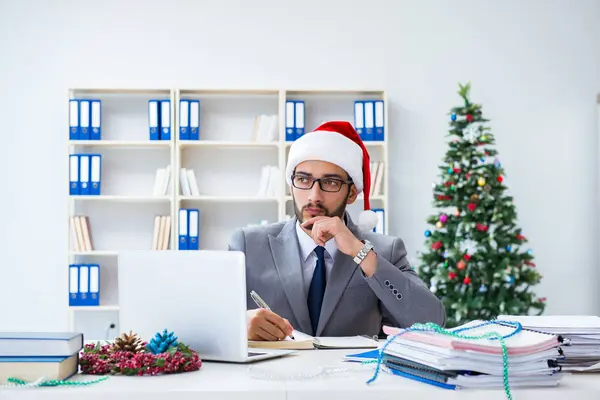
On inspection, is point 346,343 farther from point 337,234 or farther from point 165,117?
point 165,117

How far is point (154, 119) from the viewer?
5258 millimetres

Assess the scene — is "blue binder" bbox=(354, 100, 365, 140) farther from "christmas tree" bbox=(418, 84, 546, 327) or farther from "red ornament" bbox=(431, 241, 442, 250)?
"red ornament" bbox=(431, 241, 442, 250)

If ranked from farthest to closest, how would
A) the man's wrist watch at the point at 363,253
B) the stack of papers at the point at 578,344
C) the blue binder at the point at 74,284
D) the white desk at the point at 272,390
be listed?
the blue binder at the point at 74,284 < the man's wrist watch at the point at 363,253 < the stack of papers at the point at 578,344 < the white desk at the point at 272,390

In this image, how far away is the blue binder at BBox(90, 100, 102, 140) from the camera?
207 inches

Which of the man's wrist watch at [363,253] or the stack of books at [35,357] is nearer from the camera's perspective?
the stack of books at [35,357]

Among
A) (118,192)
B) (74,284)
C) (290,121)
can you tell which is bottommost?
(74,284)

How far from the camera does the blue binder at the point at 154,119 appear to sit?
17.2 ft

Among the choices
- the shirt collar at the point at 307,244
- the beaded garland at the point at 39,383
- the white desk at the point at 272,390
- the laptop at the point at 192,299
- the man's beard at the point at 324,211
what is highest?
the man's beard at the point at 324,211

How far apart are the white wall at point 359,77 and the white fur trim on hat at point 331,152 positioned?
2809 millimetres

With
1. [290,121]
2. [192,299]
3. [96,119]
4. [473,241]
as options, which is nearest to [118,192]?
[96,119]

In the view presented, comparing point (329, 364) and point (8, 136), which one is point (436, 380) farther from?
point (8, 136)

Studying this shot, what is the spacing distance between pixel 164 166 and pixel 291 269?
3092 millimetres

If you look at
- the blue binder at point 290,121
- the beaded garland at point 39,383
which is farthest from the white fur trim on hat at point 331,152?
the blue binder at point 290,121

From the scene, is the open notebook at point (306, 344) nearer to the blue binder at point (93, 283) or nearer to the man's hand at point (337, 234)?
the man's hand at point (337, 234)
